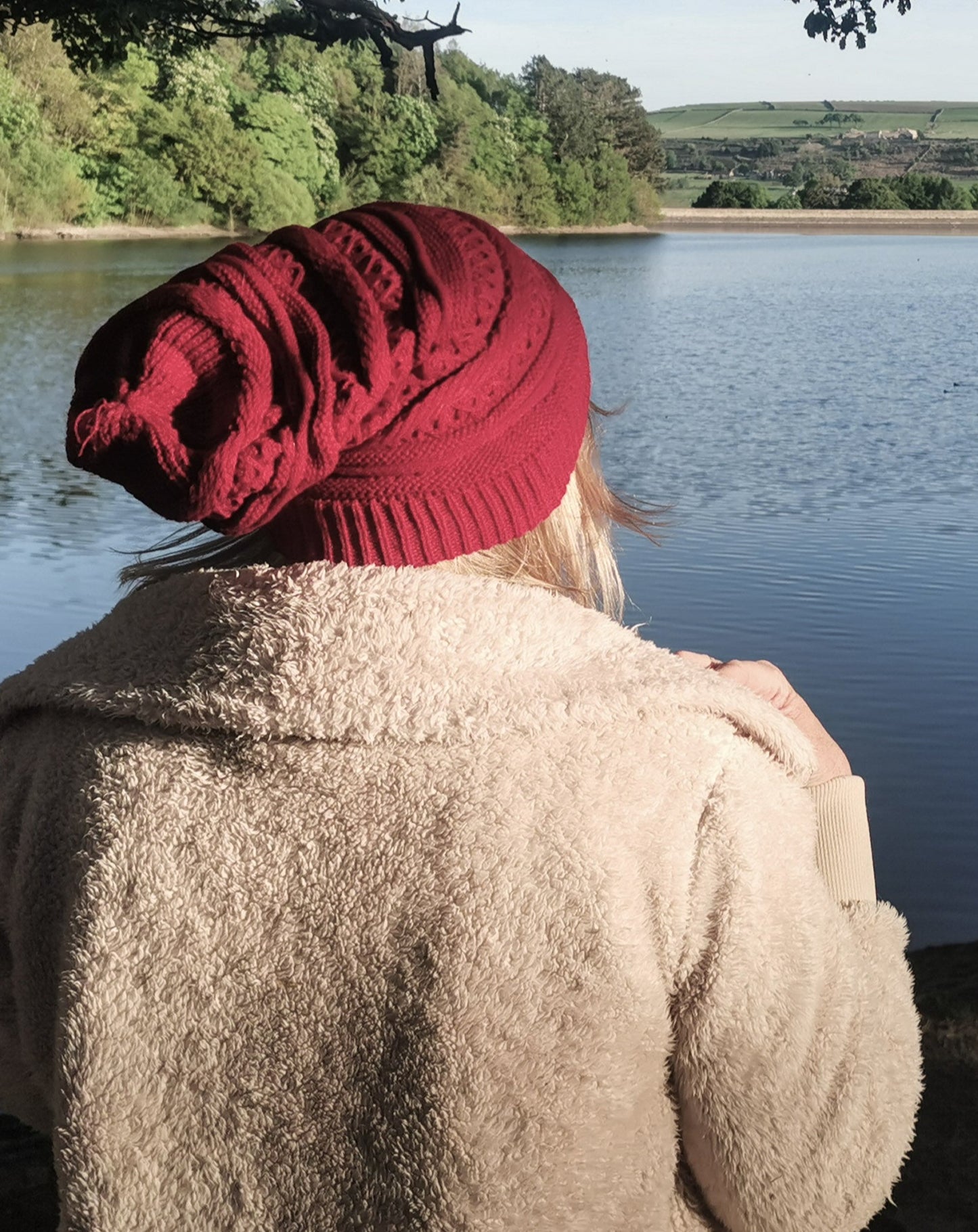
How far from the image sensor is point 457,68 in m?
40.2

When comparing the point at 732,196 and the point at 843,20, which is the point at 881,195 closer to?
the point at 732,196

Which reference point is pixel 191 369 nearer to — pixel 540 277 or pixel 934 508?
pixel 540 277

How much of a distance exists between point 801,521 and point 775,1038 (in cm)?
716

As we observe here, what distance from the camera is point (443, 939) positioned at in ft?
2.83

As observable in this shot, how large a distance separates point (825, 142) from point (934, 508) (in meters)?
51.0

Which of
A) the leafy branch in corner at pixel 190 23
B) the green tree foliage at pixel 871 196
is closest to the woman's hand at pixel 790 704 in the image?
the leafy branch in corner at pixel 190 23

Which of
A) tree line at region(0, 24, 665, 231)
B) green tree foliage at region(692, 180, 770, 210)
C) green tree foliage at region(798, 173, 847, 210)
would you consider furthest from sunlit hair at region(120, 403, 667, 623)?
green tree foliage at region(692, 180, 770, 210)

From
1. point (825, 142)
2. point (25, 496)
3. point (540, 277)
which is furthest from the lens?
point (825, 142)

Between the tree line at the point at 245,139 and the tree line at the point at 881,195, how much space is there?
31.8ft

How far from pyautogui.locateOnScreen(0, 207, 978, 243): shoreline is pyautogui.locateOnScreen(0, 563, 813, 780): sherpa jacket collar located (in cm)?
3793

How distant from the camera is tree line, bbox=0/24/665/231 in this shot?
36688mm

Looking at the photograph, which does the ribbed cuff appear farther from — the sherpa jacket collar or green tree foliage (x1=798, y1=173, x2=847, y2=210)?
green tree foliage (x1=798, y1=173, x2=847, y2=210)

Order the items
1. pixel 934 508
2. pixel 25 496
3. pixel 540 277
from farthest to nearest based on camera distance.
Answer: pixel 25 496
pixel 934 508
pixel 540 277

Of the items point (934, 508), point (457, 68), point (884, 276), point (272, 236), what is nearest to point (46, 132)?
point (457, 68)
